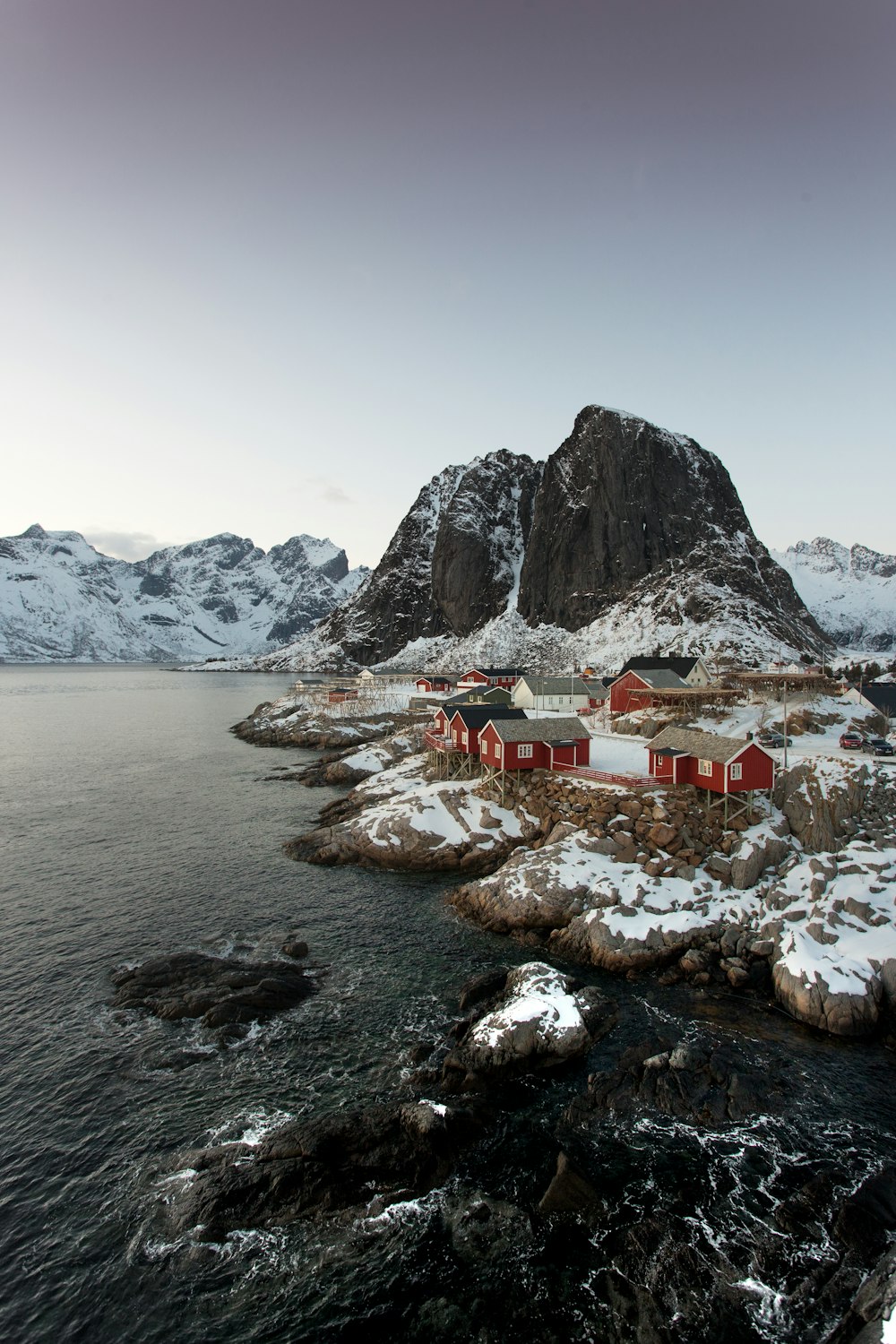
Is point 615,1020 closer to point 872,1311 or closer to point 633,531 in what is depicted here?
point 872,1311

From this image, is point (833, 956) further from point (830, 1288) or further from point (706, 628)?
point (706, 628)

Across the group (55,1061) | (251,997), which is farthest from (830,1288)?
(55,1061)

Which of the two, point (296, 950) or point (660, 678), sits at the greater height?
point (660, 678)

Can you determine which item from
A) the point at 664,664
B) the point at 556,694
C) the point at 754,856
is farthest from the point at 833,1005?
the point at 556,694

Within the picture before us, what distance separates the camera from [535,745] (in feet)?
146

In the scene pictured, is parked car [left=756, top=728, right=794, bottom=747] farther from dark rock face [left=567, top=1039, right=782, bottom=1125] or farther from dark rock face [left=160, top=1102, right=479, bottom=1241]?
dark rock face [left=160, top=1102, right=479, bottom=1241]

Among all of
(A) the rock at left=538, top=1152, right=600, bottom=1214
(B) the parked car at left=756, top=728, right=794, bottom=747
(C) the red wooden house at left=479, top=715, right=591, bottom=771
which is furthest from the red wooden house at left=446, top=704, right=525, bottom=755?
(A) the rock at left=538, top=1152, right=600, bottom=1214

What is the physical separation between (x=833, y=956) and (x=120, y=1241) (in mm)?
25078

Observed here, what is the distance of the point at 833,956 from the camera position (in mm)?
24828

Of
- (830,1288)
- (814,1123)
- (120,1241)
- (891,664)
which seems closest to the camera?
(830,1288)

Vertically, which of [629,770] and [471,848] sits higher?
[629,770]

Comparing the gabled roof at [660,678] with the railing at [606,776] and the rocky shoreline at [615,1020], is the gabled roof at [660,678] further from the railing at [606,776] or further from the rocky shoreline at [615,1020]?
the rocky shoreline at [615,1020]

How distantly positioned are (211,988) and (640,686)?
5281 centimetres

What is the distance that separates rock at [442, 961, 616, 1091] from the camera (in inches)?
803
